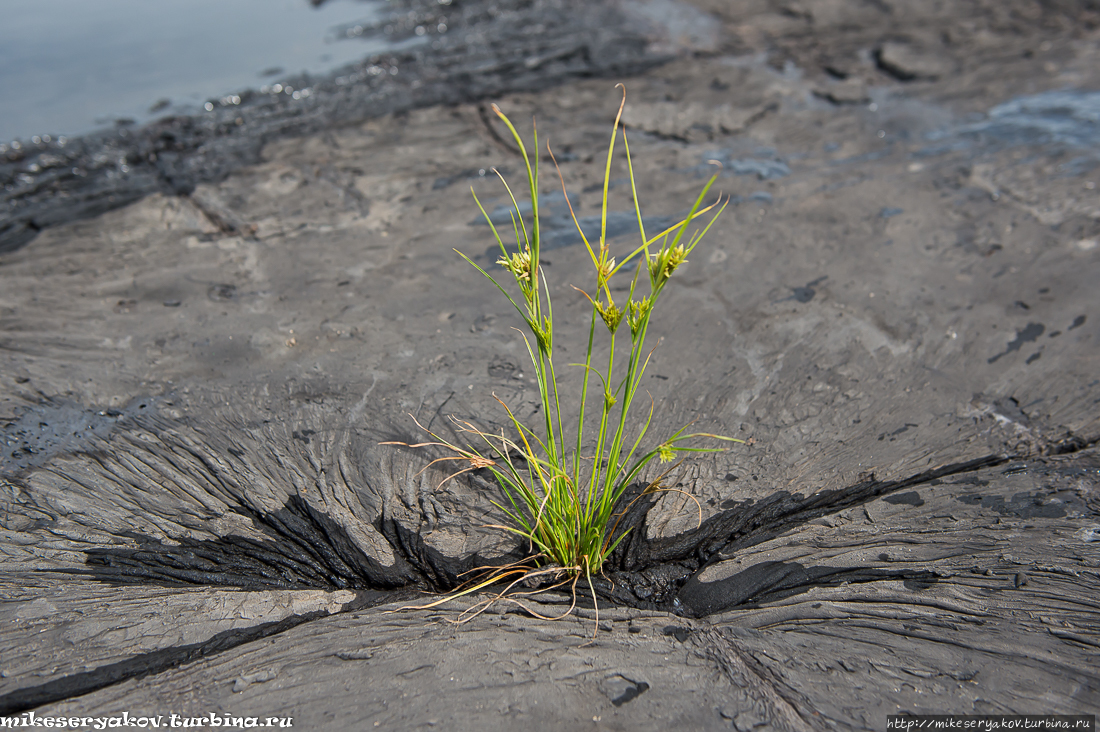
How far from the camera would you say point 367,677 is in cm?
141

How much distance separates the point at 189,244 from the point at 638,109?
9.16ft

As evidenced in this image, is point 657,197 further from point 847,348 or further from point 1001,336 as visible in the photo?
point 1001,336

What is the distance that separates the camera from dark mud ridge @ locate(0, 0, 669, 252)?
3.52 meters

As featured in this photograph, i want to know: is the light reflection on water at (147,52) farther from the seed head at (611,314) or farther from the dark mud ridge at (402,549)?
the seed head at (611,314)

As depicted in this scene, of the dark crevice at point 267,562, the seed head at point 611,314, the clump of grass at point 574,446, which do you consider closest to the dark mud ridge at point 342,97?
the dark crevice at point 267,562

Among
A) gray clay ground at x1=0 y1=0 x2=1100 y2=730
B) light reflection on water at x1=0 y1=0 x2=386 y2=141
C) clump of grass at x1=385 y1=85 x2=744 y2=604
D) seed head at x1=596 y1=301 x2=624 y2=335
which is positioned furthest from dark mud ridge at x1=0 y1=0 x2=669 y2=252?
seed head at x1=596 y1=301 x2=624 y2=335

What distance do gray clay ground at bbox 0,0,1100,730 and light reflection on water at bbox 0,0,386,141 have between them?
1.53 meters

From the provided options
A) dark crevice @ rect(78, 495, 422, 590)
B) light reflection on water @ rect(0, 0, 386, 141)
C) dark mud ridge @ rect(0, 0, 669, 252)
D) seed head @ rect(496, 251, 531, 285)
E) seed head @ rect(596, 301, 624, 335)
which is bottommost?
dark crevice @ rect(78, 495, 422, 590)

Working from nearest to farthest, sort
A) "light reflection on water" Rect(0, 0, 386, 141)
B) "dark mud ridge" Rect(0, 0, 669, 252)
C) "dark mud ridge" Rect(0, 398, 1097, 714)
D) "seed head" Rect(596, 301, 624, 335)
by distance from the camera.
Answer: "seed head" Rect(596, 301, 624, 335), "dark mud ridge" Rect(0, 398, 1097, 714), "dark mud ridge" Rect(0, 0, 669, 252), "light reflection on water" Rect(0, 0, 386, 141)

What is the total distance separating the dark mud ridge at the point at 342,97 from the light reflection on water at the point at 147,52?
0.41 metres

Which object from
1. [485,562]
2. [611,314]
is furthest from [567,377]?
[611,314]

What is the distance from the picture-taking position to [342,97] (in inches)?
172

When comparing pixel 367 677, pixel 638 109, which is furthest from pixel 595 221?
pixel 367 677

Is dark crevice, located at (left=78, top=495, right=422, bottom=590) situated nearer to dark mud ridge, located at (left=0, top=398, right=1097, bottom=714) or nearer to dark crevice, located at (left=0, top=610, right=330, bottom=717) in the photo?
dark mud ridge, located at (left=0, top=398, right=1097, bottom=714)
